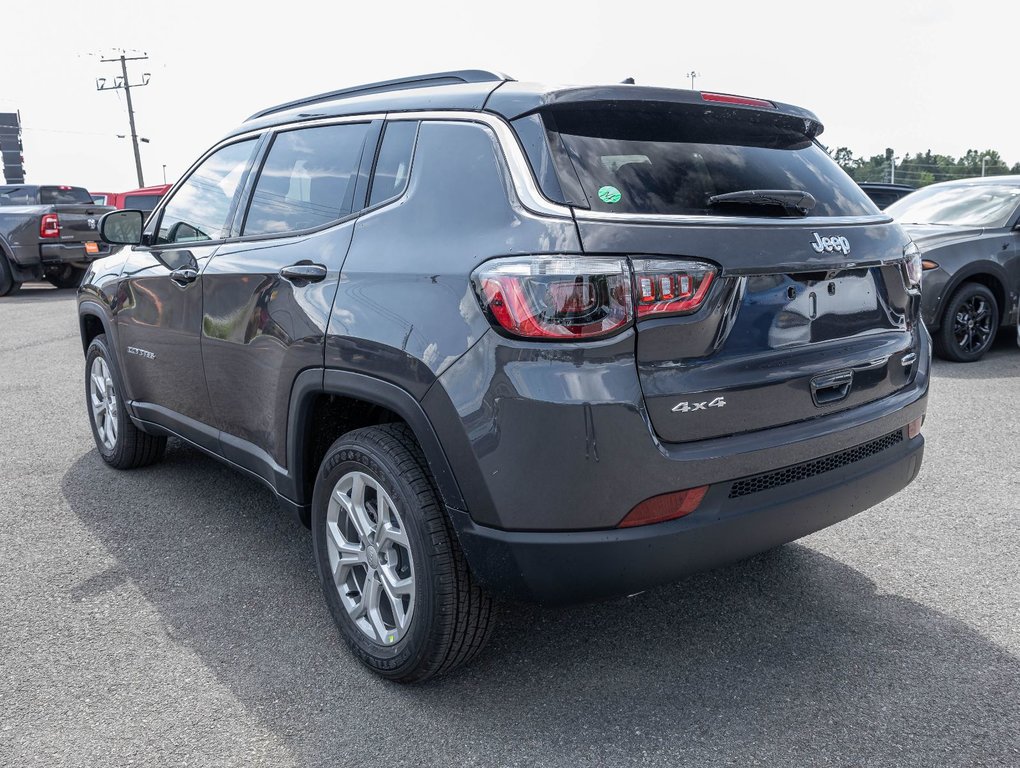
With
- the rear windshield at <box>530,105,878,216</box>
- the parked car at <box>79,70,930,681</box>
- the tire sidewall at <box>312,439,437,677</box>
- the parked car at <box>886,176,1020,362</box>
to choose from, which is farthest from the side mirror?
the parked car at <box>886,176,1020,362</box>

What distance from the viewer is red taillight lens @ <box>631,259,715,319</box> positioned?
2.25 metres

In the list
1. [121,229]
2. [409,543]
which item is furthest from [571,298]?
[121,229]

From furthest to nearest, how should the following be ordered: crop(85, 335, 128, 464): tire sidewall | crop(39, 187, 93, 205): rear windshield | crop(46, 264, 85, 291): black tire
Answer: crop(39, 187, 93, 205): rear windshield < crop(46, 264, 85, 291): black tire < crop(85, 335, 128, 464): tire sidewall

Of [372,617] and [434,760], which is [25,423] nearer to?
[372,617]

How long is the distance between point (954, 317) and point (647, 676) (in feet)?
20.7

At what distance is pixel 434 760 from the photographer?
2.44 metres

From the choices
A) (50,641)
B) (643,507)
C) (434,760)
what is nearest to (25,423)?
(50,641)

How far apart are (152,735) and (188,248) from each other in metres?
2.15

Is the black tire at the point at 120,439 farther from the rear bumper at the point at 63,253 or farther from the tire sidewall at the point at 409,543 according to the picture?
the rear bumper at the point at 63,253

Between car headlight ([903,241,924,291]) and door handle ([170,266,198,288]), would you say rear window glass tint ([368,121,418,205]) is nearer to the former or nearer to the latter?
door handle ([170,266,198,288])

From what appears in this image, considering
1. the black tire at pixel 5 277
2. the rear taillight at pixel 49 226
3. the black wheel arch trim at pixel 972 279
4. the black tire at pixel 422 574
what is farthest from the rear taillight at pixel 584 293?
the black tire at pixel 5 277

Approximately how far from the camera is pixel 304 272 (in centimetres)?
301

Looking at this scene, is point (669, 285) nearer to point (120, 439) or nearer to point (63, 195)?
point (120, 439)

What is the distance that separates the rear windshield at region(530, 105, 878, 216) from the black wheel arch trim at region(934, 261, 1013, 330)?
5.62 metres
